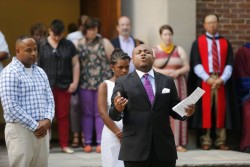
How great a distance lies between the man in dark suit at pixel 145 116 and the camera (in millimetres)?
6410

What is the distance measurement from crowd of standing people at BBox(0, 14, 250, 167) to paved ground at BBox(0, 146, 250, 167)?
266 millimetres

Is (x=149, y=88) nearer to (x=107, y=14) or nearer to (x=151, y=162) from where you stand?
(x=151, y=162)

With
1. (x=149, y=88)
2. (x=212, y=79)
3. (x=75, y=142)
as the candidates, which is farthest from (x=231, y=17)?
(x=149, y=88)

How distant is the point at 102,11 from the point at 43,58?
2.34 m

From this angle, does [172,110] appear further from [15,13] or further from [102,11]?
[15,13]

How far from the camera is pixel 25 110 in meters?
7.03

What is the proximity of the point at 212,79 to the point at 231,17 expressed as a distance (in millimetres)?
1562

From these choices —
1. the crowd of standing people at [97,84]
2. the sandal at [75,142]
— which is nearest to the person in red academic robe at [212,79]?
the crowd of standing people at [97,84]

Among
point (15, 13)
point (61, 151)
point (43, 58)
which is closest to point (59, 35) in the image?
point (43, 58)

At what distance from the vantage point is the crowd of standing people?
277 inches

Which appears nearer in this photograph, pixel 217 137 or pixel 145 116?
pixel 145 116

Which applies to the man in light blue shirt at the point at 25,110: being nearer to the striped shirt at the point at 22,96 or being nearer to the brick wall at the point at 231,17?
the striped shirt at the point at 22,96

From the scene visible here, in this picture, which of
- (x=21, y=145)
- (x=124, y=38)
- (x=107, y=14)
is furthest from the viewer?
(x=107, y=14)

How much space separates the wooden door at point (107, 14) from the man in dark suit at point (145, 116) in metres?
5.26
